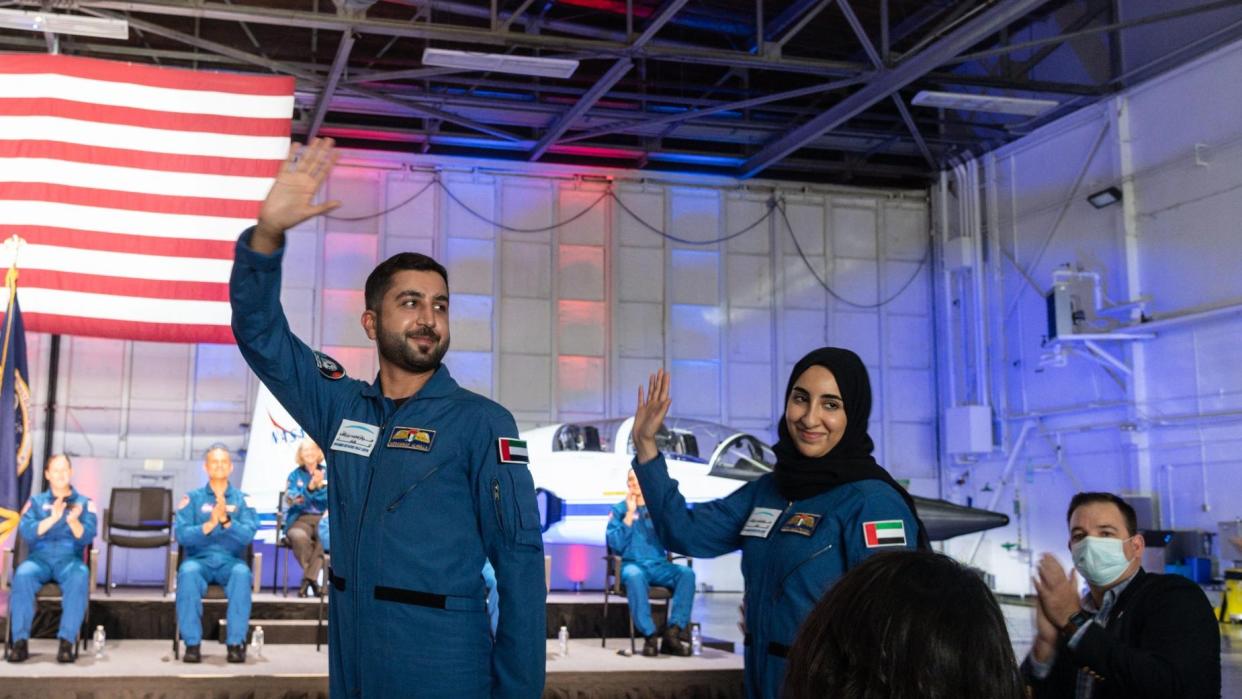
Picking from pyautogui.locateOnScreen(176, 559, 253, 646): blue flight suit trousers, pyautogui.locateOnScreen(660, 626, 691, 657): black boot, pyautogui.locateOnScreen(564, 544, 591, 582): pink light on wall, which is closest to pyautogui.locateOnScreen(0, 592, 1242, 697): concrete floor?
pyautogui.locateOnScreen(176, 559, 253, 646): blue flight suit trousers

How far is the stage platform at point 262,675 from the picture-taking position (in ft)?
19.6

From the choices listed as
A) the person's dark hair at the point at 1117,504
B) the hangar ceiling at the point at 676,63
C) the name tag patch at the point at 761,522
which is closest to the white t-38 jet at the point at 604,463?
the hangar ceiling at the point at 676,63

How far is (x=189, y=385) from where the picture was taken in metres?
15.1

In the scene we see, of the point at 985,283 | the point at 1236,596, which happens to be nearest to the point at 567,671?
the point at 1236,596

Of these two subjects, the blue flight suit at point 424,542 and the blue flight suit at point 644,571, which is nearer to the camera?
the blue flight suit at point 424,542

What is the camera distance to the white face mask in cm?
310

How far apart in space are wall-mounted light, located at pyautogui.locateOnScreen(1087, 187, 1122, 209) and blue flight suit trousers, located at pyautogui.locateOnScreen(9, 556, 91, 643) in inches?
504

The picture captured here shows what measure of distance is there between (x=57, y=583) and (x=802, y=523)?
6.48 meters

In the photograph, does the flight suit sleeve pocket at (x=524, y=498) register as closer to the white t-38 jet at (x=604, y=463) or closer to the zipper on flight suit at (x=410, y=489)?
the zipper on flight suit at (x=410, y=489)

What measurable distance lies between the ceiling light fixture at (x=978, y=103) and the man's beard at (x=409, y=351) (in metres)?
11.0

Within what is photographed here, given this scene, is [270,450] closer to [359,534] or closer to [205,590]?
[205,590]

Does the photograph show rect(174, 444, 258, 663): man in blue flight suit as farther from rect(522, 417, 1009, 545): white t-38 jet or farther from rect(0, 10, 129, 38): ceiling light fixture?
rect(0, 10, 129, 38): ceiling light fixture

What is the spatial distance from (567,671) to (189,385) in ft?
33.7

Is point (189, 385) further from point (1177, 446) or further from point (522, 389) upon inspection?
point (1177, 446)
